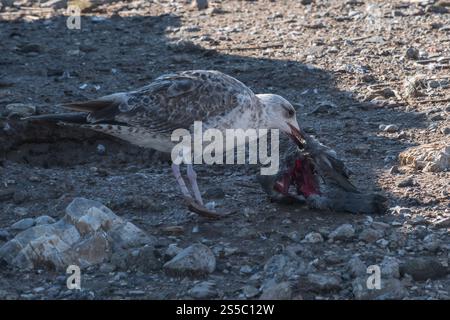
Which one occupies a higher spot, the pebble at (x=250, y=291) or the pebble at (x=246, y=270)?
the pebble at (x=250, y=291)

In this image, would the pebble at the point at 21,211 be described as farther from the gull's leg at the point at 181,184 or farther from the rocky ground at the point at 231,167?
the gull's leg at the point at 181,184

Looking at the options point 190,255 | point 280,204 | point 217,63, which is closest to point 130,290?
point 190,255

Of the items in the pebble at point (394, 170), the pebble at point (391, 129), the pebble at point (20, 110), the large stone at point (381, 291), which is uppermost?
the pebble at point (20, 110)

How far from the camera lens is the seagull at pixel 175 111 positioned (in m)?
7.25

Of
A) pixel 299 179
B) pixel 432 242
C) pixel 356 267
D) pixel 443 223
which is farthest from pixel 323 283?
pixel 299 179

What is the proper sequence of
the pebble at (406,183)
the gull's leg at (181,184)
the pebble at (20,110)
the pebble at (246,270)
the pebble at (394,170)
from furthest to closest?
the pebble at (20,110)
the pebble at (394,170)
the pebble at (406,183)
the gull's leg at (181,184)
the pebble at (246,270)

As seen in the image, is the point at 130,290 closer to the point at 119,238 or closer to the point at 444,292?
the point at 119,238

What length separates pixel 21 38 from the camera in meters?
12.5

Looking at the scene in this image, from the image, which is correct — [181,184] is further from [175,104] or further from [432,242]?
[432,242]

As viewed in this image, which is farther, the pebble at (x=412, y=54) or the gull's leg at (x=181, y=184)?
the pebble at (x=412, y=54)

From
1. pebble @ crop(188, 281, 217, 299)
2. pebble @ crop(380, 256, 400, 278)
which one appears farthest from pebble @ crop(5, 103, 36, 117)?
pebble @ crop(380, 256, 400, 278)

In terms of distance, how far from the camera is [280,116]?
768cm

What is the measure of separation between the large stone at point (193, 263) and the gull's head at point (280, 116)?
1835 mm

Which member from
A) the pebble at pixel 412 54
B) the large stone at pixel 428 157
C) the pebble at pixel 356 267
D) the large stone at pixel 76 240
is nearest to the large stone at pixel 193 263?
the large stone at pixel 76 240
